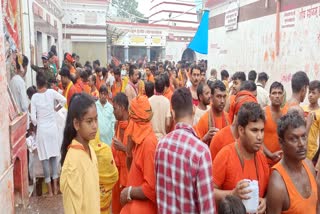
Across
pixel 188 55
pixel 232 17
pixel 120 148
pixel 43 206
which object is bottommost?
pixel 43 206

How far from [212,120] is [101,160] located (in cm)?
124

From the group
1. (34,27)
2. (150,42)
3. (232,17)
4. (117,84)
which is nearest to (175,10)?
(150,42)

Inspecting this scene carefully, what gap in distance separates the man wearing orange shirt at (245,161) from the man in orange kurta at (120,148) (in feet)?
4.61

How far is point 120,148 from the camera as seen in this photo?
11.8ft

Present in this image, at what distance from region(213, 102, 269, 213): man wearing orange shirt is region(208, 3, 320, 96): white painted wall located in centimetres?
544

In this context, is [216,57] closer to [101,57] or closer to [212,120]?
[101,57]

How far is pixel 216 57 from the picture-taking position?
572 inches

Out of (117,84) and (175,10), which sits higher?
(175,10)

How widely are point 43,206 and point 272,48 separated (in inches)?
274

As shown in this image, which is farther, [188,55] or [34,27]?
[188,55]

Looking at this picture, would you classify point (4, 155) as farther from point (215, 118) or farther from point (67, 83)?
point (67, 83)

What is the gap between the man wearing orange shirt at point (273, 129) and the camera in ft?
11.0

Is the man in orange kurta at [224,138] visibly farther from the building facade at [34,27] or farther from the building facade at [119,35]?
the building facade at [119,35]

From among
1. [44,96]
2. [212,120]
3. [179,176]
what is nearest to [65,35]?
[44,96]
